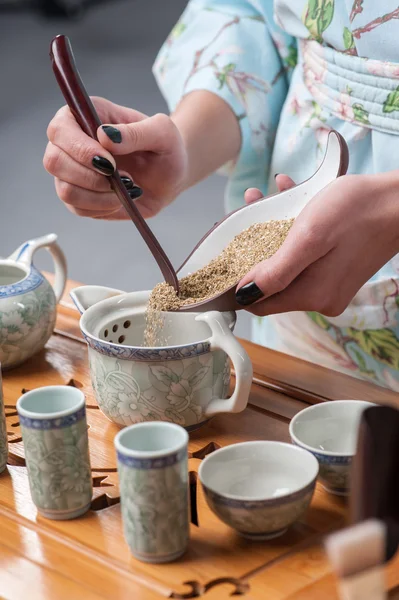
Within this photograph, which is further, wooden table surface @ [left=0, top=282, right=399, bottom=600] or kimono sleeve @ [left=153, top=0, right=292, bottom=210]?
kimono sleeve @ [left=153, top=0, right=292, bottom=210]

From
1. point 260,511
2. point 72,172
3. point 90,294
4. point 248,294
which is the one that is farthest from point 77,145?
point 260,511

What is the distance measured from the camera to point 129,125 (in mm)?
1104

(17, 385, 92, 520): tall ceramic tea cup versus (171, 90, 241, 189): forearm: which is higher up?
(171, 90, 241, 189): forearm

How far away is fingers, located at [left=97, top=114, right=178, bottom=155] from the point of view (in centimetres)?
107

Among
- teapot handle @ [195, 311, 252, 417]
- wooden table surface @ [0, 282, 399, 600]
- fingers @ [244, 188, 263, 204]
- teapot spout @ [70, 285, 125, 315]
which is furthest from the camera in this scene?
fingers @ [244, 188, 263, 204]

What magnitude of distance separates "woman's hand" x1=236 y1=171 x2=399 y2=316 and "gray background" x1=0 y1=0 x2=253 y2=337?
5.41 ft

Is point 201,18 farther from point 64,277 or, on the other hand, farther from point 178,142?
point 64,277

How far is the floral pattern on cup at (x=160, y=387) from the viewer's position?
3.02 ft

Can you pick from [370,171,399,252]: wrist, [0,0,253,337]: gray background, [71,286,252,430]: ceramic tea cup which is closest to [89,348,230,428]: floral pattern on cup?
[71,286,252,430]: ceramic tea cup

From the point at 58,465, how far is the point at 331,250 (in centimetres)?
36

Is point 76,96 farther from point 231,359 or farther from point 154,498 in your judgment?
point 154,498

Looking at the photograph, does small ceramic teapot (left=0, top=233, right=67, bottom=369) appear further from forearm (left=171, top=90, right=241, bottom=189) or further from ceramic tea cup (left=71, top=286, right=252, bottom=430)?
forearm (left=171, top=90, right=241, bottom=189)

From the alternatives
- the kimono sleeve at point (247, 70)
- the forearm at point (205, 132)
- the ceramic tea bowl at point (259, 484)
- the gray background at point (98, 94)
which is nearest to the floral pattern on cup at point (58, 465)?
the ceramic tea bowl at point (259, 484)

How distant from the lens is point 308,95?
1271 millimetres
